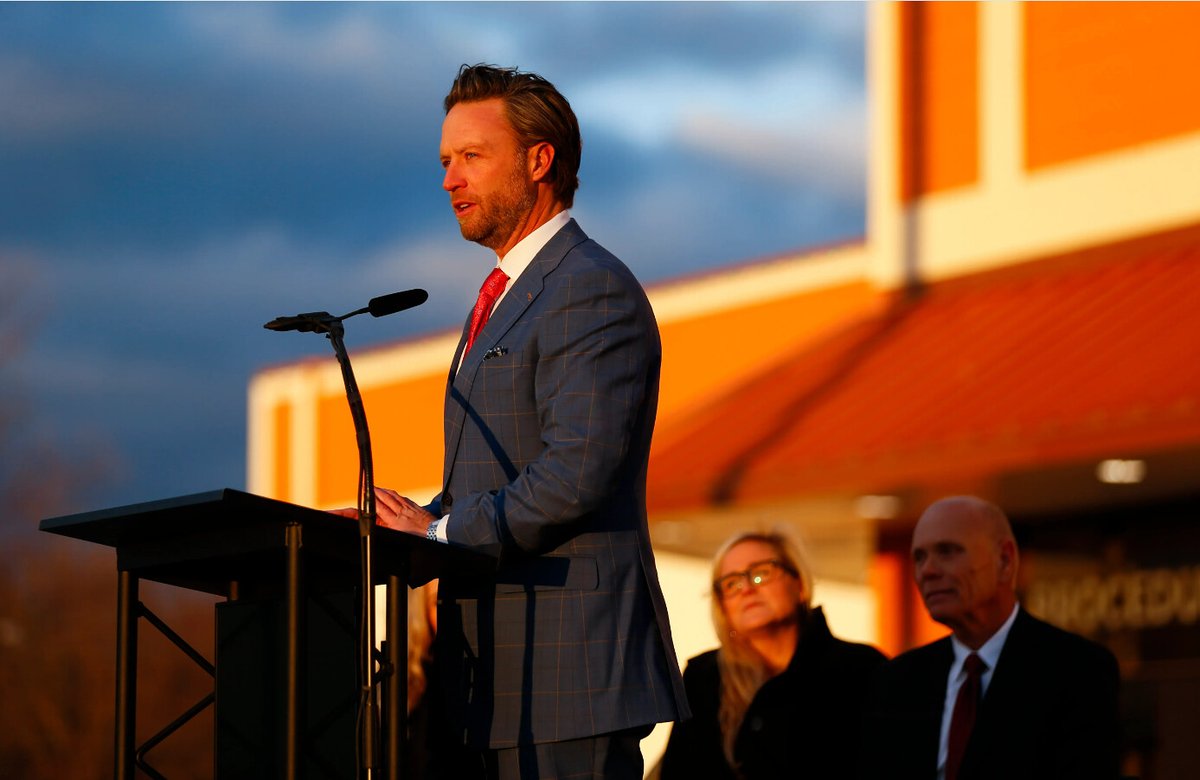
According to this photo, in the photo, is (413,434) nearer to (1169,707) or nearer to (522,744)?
A: (1169,707)

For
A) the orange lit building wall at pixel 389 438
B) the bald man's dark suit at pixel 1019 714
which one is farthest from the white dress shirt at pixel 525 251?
the orange lit building wall at pixel 389 438

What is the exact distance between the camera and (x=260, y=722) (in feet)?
11.8

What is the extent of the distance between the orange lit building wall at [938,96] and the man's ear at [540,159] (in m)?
9.45

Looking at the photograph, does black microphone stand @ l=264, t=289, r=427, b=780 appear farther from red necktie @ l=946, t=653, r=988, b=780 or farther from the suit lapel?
red necktie @ l=946, t=653, r=988, b=780

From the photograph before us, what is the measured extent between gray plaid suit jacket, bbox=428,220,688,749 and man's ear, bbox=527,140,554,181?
0.16m

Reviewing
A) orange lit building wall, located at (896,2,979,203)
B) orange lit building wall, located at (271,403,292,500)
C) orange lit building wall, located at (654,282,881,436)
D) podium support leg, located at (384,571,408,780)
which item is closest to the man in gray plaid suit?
podium support leg, located at (384,571,408,780)

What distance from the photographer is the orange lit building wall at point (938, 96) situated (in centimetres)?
1297

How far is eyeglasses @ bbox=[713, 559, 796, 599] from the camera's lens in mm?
6289

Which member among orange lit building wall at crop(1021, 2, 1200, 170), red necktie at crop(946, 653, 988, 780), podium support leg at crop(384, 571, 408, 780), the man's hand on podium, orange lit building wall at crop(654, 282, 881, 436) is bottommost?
red necktie at crop(946, 653, 988, 780)

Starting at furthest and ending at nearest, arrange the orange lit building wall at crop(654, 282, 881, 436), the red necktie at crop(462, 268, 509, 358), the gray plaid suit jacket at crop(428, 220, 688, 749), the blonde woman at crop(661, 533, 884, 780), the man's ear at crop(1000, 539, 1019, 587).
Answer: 1. the orange lit building wall at crop(654, 282, 881, 436)
2. the blonde woman at crop(661, 533, 884, 780)
3. the man's ear at crop(1000, 539, 1019, 587)
4. the red necktie at crop(462, 268, 509, 358)
5. the gray plaid suit jacket at crop(428, 220, 688, 749)

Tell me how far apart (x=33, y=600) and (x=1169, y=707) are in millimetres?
22209

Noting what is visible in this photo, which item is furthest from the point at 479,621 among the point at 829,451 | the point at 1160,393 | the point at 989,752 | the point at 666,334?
the point at 666,334

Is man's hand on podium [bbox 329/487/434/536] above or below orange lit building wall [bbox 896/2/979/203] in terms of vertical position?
below

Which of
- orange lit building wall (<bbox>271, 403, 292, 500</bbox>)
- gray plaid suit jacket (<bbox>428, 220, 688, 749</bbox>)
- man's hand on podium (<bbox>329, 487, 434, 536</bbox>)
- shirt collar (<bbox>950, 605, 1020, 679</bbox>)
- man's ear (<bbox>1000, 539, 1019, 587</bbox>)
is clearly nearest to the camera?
gray plaid suit jacket (<bbox>428, 220, 688, 749</bbox>)
